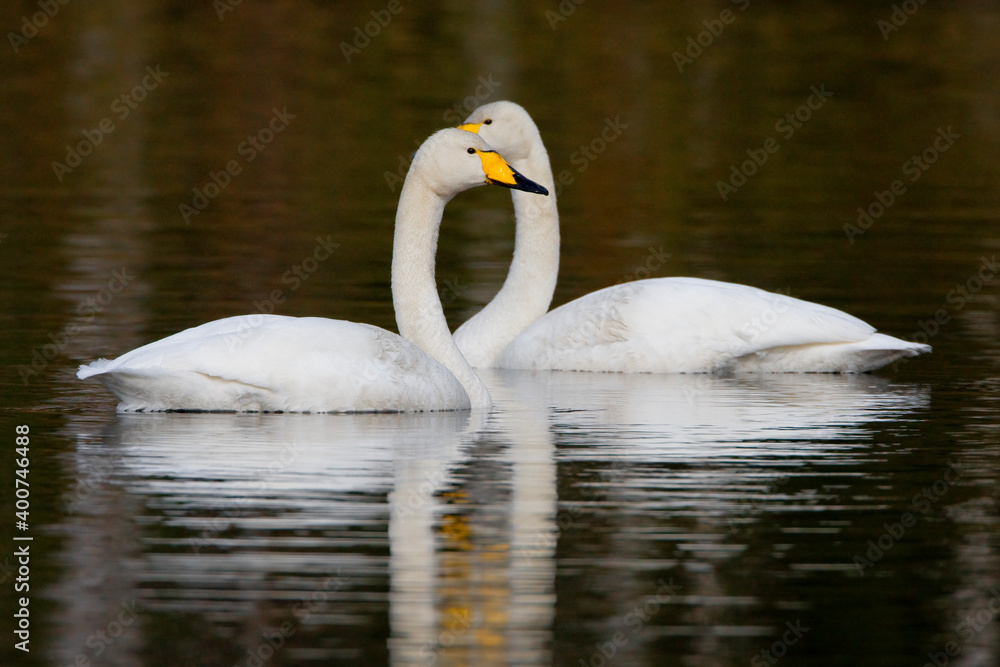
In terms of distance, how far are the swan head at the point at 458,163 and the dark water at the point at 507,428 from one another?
143 centimetres

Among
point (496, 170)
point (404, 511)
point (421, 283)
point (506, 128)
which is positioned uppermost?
point (506, 128)

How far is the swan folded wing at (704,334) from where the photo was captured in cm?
1322

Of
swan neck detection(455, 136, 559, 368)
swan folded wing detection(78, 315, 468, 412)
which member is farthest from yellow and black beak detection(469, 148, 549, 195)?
swan neck detection(455, 136, 559, 368)

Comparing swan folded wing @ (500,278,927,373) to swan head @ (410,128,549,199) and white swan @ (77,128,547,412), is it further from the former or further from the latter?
swan head @ (410,128,549,199)

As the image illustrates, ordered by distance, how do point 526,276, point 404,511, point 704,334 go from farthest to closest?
point 526,276 < point 704,334 < point 404,511

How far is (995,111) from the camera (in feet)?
117

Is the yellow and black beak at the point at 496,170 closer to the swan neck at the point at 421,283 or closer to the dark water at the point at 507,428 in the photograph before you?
the swan neck at the point at 421,283

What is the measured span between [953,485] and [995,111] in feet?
90.9

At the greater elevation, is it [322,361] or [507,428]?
[322,361]

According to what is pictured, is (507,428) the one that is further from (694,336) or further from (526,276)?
(526,276)

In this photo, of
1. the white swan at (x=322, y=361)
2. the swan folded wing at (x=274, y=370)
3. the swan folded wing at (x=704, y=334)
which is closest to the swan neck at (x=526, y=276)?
the swan folded wing at (x=704, y=334)

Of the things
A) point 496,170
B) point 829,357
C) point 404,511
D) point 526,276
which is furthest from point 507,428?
point 526,276

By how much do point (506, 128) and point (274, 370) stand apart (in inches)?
206

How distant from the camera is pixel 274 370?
10.3m
